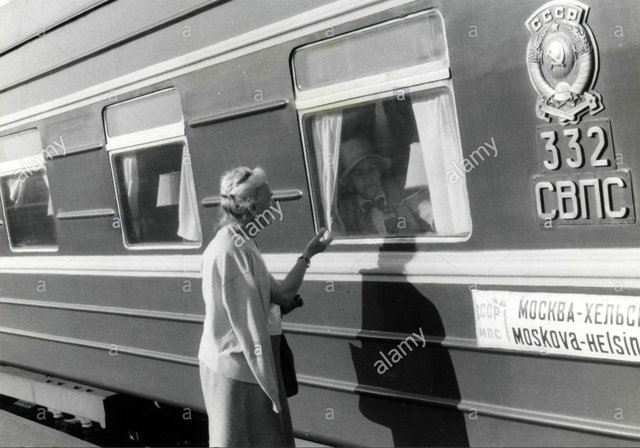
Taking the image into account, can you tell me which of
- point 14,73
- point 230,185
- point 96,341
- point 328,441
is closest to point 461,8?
point 230,185

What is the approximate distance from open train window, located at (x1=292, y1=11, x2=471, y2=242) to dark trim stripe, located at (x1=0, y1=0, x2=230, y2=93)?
72 cm

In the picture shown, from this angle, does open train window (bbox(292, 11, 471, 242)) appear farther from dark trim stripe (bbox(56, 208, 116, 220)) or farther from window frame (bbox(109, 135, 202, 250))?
dark trim stripe (bbox(56, 208, 116, 220))

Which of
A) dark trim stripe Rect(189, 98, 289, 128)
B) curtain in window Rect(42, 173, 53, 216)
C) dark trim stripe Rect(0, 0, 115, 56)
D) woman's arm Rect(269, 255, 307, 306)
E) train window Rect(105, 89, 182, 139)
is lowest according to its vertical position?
woman's arm Rect(269, 255, 307, 306)

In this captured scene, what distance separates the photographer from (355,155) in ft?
11.9

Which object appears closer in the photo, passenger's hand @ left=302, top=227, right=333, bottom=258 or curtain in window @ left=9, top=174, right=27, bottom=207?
passenger's hand @ left=302, top=227, right=333, bottom=258

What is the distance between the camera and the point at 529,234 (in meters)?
2.98

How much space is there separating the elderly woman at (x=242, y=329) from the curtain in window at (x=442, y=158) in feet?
2.06

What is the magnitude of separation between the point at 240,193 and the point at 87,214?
2.34 m

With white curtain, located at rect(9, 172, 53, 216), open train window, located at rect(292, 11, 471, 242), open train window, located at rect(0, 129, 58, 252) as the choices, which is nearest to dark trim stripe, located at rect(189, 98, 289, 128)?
open train window, located at rect(292, 11, 471, 242)

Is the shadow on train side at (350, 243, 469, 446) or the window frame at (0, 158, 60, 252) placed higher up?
the window frame at (0, 158, 60, 252)

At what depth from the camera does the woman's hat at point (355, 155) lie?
11.6ft

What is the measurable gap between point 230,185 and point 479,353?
3.97 ft

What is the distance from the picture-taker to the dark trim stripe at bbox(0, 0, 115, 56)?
4.91 m

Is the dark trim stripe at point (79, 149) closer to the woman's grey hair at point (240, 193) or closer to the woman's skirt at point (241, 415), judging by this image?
the woman's grey hair at point (240, 193)
